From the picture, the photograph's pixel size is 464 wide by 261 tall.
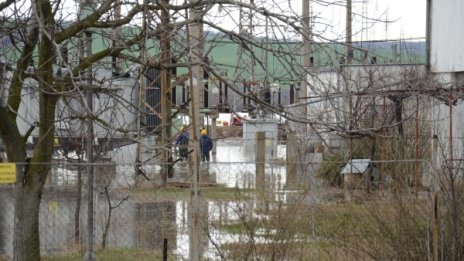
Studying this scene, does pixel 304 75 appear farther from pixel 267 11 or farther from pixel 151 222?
pixel 151 222

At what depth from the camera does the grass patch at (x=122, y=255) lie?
1002 centimetres

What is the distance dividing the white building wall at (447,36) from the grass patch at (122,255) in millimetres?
12277

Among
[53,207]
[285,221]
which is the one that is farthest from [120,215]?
[285,221]

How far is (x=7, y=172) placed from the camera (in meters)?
7.50

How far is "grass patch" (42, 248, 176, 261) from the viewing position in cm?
1002

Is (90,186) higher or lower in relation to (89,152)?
lower

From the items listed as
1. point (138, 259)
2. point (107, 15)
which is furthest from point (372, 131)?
point (138, 259)

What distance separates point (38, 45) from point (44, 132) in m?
0.89

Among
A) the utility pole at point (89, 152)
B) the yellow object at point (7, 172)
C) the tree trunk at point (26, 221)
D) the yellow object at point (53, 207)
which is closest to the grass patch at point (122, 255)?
the utility pole at point (89, 152)

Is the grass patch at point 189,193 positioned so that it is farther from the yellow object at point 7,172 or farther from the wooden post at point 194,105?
the yellow object at point 7,172

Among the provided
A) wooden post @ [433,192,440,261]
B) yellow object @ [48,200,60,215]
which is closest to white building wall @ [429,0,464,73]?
yellow object @ [48,200,60,215]

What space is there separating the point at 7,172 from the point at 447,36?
15.9 metres

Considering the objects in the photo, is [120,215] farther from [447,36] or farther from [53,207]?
[447,36]

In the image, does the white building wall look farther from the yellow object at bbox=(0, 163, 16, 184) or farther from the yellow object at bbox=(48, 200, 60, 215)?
the yellow object at bbox=(0, 163, 16, 184)
